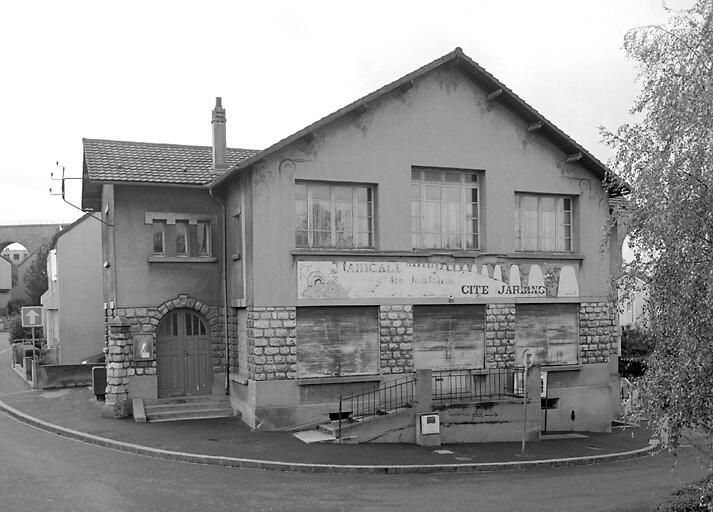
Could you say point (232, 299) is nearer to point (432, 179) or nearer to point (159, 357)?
point (159, 357)

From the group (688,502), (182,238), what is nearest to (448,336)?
(182,238)

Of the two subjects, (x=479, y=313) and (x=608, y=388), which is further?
(x=608, y=388)

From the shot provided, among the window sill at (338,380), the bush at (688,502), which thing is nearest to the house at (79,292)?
the window sill at (338,380)

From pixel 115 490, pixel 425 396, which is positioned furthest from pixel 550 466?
pixel 115 490

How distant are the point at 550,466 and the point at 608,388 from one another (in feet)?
20.6

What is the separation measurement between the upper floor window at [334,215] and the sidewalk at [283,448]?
187 inches

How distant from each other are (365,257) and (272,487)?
7.26 meters

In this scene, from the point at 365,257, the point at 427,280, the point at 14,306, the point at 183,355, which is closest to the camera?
the point at 365,257

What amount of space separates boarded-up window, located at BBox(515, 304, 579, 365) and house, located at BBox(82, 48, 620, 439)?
43 mm

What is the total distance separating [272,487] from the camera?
1273cm

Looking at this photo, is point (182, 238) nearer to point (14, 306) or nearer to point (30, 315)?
point (30, 315)

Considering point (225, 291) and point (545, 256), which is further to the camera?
point (545, 256)

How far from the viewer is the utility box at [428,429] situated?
1752 cm

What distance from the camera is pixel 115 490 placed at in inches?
470
